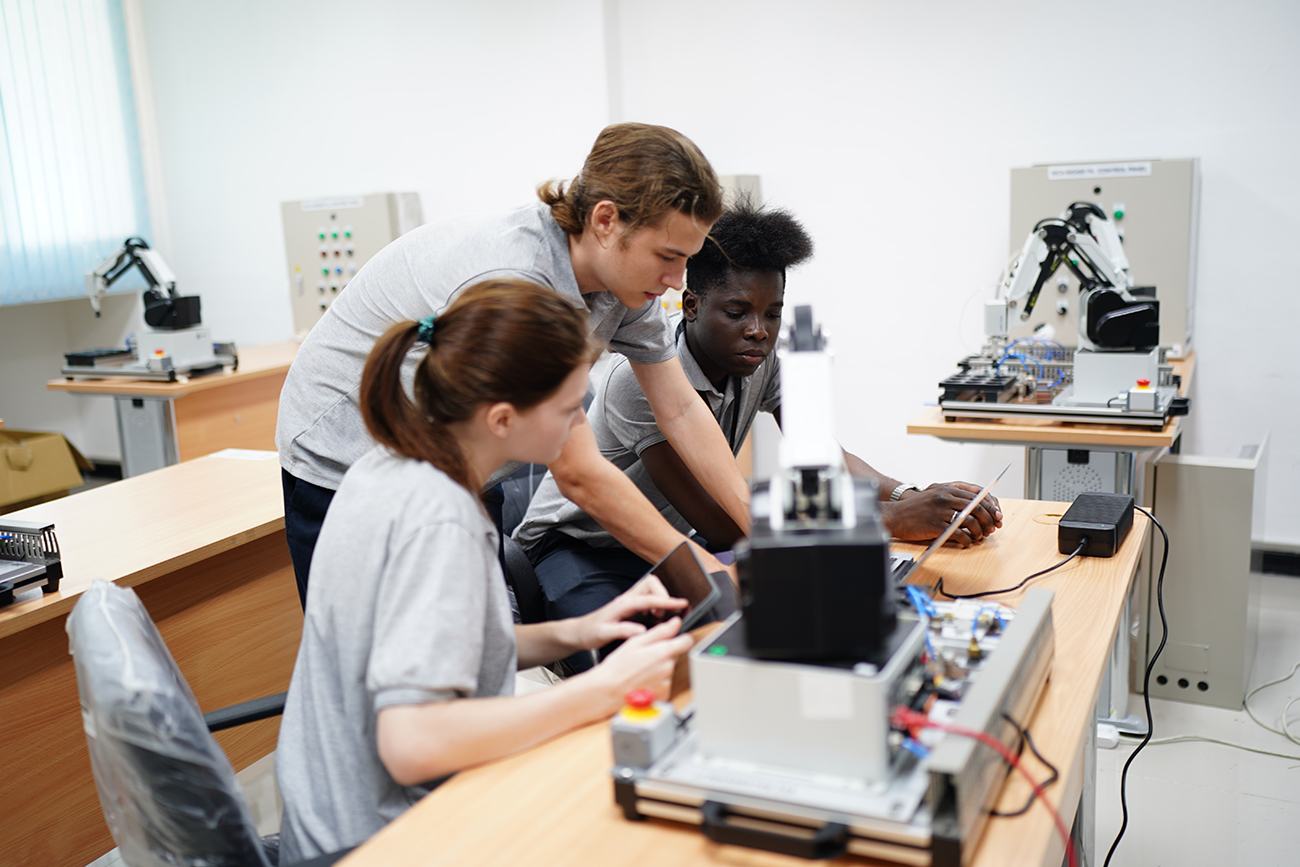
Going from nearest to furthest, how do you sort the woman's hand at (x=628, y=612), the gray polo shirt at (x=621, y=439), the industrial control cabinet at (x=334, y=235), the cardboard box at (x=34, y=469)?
the woman's hand at (x=628, y=612) → the gray polo shirt at (x=621, y=439) → the cardboard box at (x=34, y=469) → the industrial control cabinet at (x=334, y=235)

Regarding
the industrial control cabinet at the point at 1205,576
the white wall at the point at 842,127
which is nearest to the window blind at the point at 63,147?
the white wall at the point at 842,127

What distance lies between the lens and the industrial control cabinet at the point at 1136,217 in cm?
321

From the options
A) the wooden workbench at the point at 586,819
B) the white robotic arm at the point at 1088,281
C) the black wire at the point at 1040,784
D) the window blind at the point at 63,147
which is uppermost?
the window blind at the point at 63,147

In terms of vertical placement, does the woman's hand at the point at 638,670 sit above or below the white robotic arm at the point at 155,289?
below

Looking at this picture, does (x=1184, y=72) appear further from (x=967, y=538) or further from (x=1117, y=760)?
(x=967, y=538)

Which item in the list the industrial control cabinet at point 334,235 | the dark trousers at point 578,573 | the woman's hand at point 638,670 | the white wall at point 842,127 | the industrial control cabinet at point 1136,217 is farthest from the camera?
the industrial control cabinet at point 334,235

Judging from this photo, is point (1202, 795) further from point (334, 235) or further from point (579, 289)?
point (334, 235)

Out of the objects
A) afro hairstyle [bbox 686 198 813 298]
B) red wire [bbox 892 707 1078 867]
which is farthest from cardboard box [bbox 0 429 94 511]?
red wire [bbox 892 707 1078 867]

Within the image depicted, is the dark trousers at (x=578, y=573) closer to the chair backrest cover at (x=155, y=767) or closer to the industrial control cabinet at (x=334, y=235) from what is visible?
the chair backrest cover at (x=155, y=767)

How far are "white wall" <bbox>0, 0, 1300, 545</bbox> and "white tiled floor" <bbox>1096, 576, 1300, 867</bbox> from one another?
1371 millimetres

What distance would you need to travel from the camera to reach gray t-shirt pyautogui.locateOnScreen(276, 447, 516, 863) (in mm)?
935

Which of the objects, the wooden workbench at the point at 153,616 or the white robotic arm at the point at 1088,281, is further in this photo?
the white robotic arm at the point at 1088,281

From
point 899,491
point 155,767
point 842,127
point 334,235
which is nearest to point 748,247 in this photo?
point 899,491

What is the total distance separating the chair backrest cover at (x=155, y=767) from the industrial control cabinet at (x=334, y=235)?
145 inches
